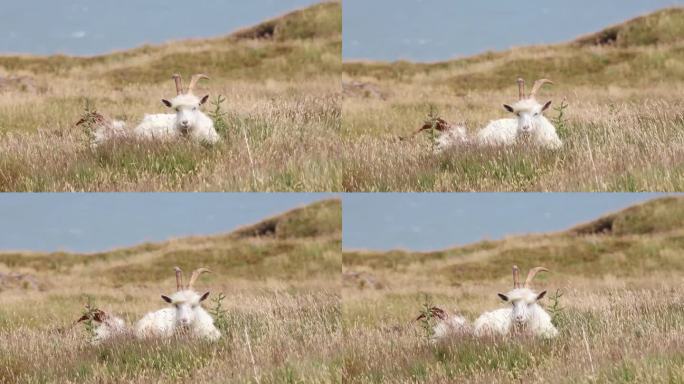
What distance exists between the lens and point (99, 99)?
18953 mm

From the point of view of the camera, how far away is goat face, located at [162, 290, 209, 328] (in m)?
12.0

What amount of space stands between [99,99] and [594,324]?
1202cm

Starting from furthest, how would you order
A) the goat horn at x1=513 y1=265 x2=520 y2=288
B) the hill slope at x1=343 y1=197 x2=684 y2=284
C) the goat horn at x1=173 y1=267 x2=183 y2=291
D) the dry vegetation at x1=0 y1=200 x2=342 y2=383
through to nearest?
the hill slope at x1=343 y1=197 x2=684 y2=284, the goat horn at x1=513 y1=265 x2=520 y2=288, the goat horn at x1=173 y1=267 x2=183 y2=291, the dry vegetation at x1=0 y1=200 x2=342 y2=383

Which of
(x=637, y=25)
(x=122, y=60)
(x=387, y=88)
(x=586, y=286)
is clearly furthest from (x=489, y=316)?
(x=637, y=25)

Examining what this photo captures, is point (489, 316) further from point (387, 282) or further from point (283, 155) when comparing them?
point (283, 155)

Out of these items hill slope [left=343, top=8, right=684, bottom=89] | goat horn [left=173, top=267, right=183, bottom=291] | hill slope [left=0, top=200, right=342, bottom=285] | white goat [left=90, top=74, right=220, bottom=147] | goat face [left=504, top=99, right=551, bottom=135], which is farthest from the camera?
hill slope [left=343, top=8, right=684, bottom=89]

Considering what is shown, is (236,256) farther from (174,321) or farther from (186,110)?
(186,110)

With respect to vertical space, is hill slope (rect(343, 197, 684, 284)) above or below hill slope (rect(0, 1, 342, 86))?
below

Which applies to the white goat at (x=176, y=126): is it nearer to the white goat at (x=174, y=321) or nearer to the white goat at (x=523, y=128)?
the white goat at (x=174, y=321)

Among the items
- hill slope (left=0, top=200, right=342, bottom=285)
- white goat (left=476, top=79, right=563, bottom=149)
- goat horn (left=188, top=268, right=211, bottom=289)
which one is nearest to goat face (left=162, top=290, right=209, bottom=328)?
goat horn (left=188, top=268, right=211, bottom=289)

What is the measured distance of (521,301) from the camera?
1248cm

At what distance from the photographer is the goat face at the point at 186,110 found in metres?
12.8

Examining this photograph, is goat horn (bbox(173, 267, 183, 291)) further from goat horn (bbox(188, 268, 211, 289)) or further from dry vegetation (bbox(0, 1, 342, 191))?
dry vegetation (bbox(0, 1, 342, 191))

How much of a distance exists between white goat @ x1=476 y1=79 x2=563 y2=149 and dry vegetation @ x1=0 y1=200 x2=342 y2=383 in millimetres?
2646
